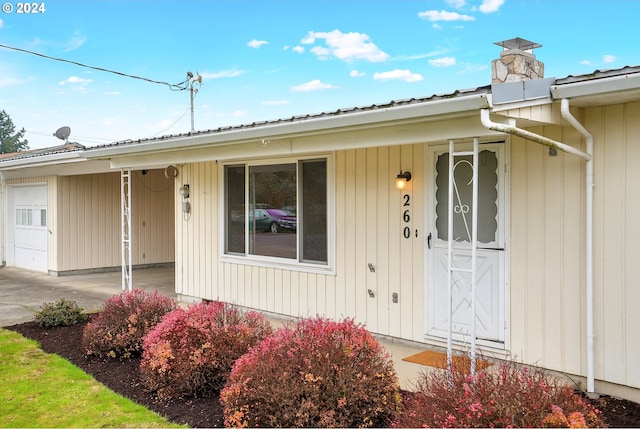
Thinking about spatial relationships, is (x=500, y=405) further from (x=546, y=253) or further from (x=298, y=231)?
(x=298, y=231)

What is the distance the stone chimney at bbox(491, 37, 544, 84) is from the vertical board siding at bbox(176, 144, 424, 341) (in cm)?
127

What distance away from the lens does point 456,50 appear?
2045 centimetres

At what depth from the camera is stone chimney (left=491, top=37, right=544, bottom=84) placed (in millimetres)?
4758

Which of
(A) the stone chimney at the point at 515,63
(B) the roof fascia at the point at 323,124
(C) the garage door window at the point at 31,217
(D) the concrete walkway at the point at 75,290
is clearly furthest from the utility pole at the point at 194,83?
(A) the stone chimney at the point at 515,63

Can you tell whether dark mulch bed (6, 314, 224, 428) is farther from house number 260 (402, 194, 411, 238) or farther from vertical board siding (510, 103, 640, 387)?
vertical board siding (510, 103, 640, 387)

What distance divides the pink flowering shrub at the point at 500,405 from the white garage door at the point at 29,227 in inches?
471

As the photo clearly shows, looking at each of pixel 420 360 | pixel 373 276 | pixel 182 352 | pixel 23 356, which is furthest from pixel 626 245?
pixel 23 356

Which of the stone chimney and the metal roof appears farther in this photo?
the stone chimney

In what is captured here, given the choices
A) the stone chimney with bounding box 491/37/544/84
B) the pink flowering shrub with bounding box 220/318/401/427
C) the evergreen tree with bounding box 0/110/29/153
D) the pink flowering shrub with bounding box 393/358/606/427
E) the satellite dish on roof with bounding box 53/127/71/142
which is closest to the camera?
the pink flowering shrub with bounding box 393/358/606/427

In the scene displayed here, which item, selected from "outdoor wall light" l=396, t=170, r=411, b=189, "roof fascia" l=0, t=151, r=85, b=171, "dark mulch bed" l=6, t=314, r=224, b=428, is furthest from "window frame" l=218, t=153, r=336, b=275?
"roof fascia" l=0, t=151, r=85, b=171

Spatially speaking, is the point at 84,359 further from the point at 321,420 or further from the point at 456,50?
the point at 456,50

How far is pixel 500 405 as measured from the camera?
2859 millimetres

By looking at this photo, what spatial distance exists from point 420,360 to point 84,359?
3519 millimetres

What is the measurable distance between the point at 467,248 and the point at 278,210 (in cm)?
294
